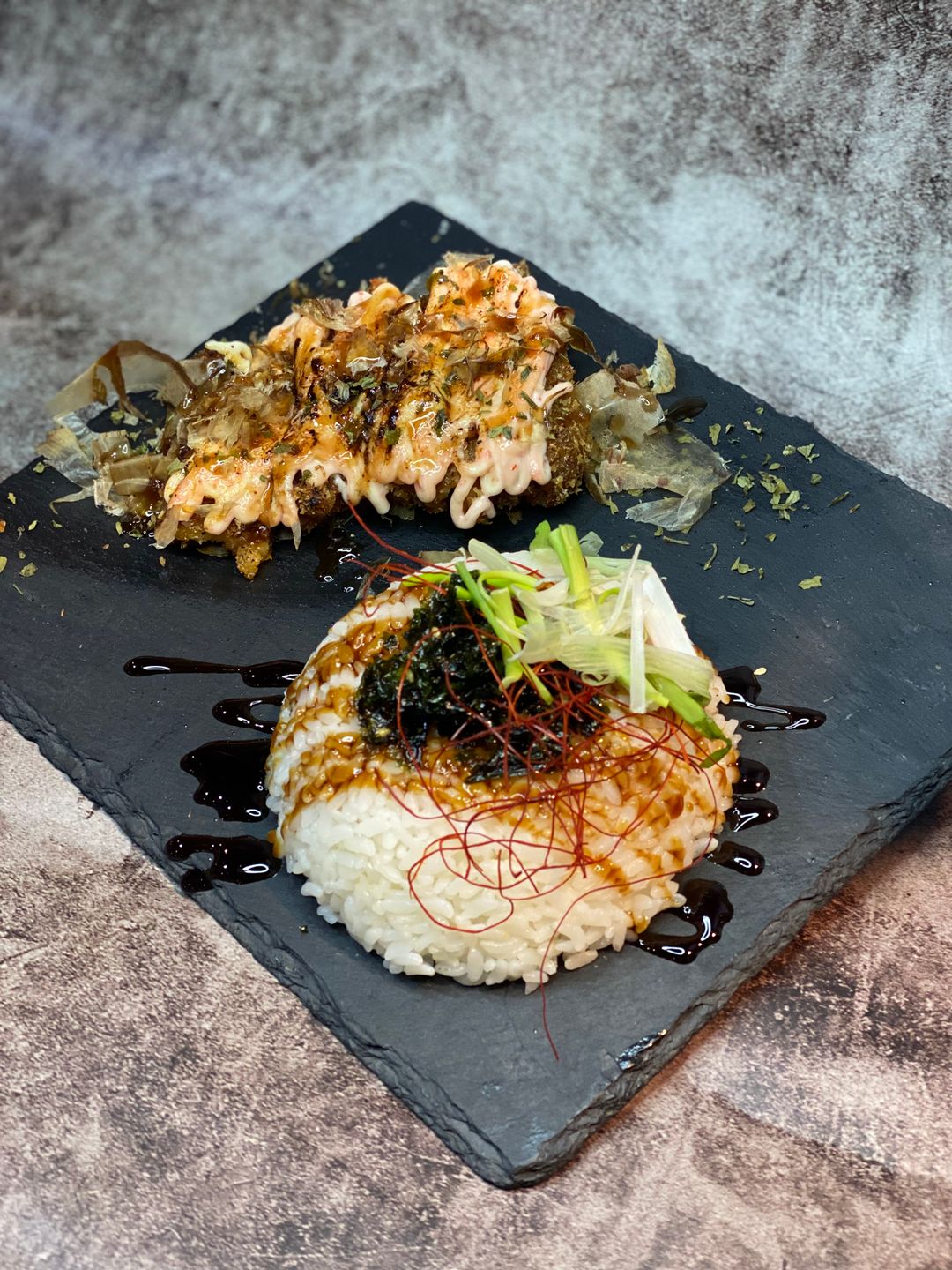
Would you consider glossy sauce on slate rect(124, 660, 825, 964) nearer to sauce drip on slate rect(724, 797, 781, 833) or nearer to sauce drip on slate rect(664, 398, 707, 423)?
sauce drip on slate rect(724, 797, 781, 833)

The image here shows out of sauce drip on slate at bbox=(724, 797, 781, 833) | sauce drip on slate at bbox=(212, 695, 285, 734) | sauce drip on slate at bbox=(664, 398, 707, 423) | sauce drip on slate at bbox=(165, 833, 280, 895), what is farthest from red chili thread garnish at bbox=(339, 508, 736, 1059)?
sauce drip on slate at bbox=(664, 398, 707, 423)

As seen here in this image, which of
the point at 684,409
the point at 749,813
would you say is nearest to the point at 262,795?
the point at 749,813

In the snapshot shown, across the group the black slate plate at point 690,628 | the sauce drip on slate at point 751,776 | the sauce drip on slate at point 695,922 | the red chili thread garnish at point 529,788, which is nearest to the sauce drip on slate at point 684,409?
the black slate plate at point 690,628

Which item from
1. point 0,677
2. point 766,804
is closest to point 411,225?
point 0,677

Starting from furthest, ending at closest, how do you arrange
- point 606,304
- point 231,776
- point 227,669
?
point 606,304 → point 227,669 → point 231,776

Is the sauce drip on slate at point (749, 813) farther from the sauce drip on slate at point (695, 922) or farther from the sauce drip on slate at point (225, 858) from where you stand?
the sauce drip on slate at point (225, 858)

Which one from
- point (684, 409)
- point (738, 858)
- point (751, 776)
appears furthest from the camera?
point (684, 409)

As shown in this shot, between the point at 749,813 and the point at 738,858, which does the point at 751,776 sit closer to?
Answer: the point at 749,813
